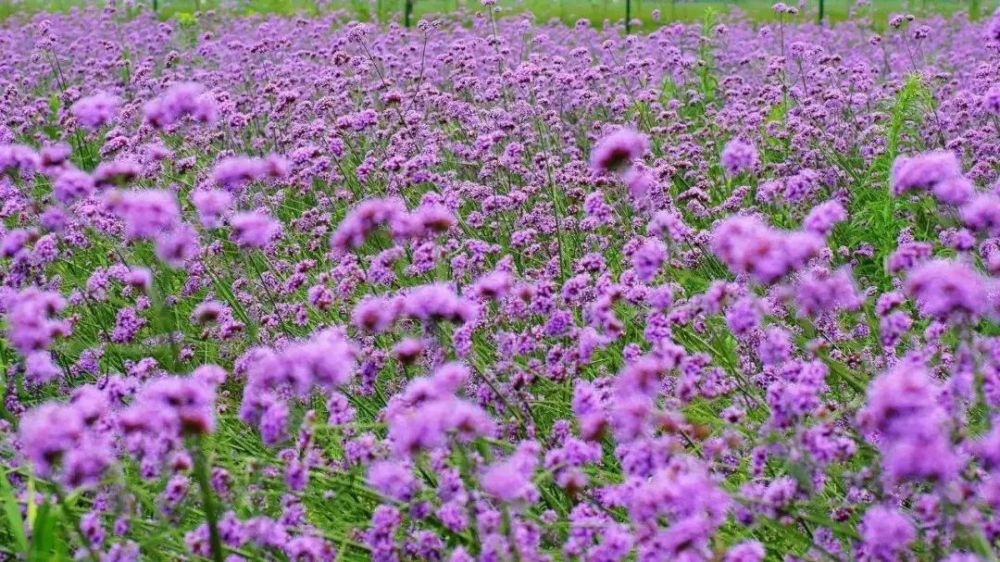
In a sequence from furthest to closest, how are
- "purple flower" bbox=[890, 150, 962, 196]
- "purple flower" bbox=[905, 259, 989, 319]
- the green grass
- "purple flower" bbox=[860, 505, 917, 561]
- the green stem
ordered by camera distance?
the green grass < "purple flower" bbox=[890, 150, 962, 196] < the green stem < "purple flower" bbox=[860, 505, 917, 561] < "purple flower" bbox=[905, 259, 989, 319]

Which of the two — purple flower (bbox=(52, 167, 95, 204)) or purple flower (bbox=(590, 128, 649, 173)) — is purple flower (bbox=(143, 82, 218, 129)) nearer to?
purple flower (bbox=(52, 167, 95, 204))

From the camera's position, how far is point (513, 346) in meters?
3.28

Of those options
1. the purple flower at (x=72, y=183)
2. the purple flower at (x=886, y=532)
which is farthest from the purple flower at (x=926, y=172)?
the purple flower at (x=72, y=183)

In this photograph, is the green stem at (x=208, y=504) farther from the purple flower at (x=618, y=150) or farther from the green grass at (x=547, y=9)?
the green grass at (x=547, y=9)

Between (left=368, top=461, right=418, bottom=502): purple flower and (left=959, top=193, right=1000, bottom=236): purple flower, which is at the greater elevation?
(left=959, top=193, right=1000, bottom=236): purple flower

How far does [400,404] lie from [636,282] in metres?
1.32

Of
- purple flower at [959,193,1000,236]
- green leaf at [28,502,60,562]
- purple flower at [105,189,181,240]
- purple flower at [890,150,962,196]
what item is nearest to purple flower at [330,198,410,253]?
purple flower at [105,189,181,240]

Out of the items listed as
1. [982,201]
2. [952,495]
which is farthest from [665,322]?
[952,495]

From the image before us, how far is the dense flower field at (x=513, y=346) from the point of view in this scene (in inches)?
86.4

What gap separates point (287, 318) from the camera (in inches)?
183

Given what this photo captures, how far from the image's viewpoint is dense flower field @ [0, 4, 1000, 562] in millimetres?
2195

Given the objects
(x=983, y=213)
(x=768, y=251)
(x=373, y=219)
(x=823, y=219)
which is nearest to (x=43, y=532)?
(x=373, y=219)

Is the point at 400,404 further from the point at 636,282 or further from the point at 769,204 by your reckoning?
the point at 769,204

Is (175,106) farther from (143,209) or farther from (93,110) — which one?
(143,209)
